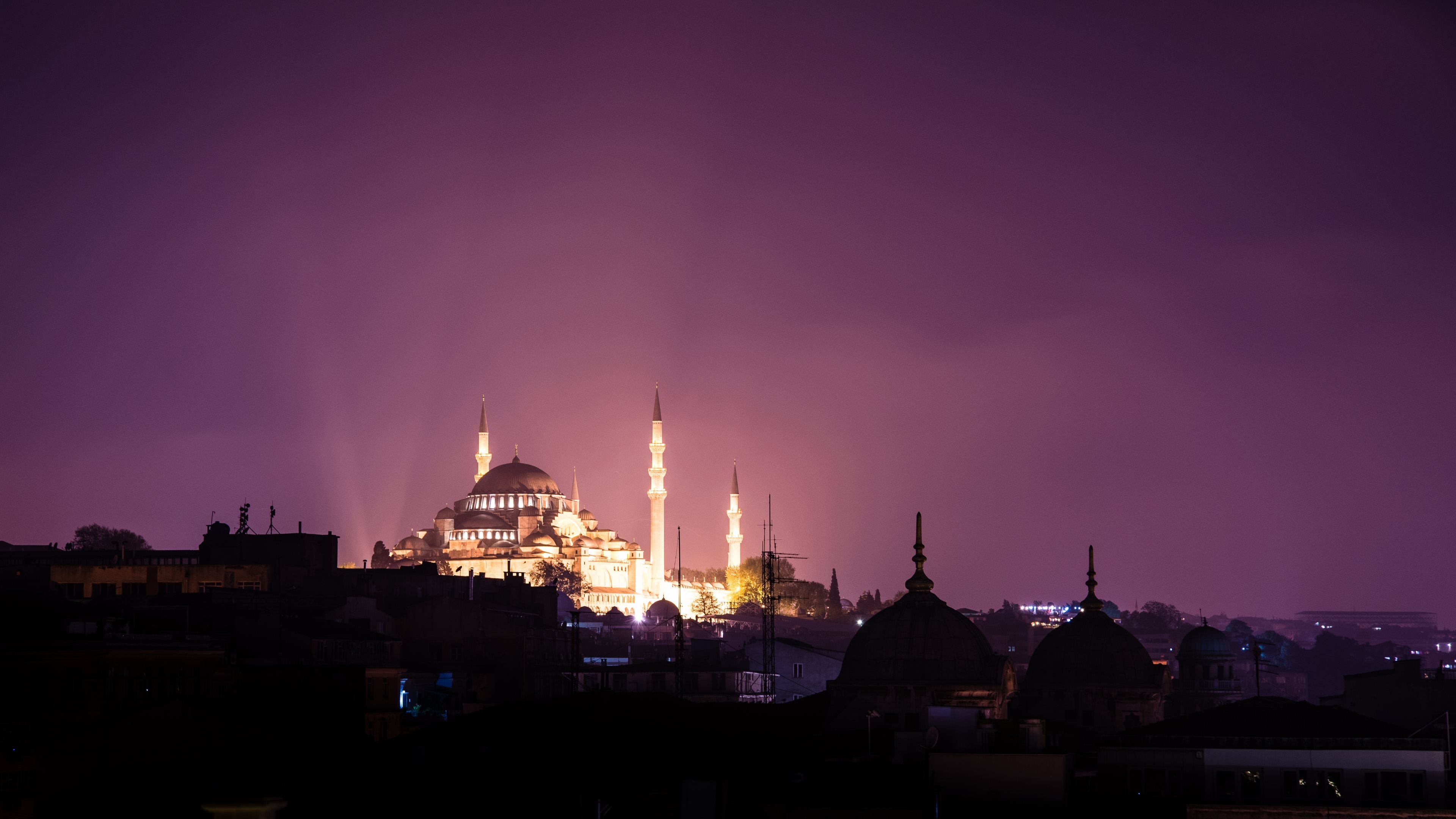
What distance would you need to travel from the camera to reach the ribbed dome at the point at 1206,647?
63.7m

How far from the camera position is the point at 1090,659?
55.9 m

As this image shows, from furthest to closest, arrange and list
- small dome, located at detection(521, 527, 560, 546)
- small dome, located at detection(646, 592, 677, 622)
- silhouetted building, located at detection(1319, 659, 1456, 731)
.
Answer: small dome, located at detection(521, 527, 560, 546) < small dome, located at detection(646, 592, 677, 622) < silhouetted building, located at detection(1319, 659, 1456, 731)

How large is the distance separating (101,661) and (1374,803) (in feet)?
95.8

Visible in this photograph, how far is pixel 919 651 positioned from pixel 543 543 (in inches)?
4459

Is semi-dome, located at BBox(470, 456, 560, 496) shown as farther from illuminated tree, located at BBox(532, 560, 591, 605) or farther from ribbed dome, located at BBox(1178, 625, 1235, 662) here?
ribbed dome, located at BBox(1178, 625, 1235, 662)

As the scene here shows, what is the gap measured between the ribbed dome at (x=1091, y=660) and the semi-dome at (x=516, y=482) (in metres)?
120

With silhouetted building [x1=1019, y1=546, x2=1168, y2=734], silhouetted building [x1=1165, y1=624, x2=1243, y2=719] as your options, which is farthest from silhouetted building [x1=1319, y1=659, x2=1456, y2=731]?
silhouetted building [x1=1019, y1=546, x2=1168, y2=734]

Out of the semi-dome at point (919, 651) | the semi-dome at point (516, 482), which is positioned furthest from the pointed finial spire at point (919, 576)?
the semi-dome at point (516, 482)

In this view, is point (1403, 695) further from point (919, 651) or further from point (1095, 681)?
point (919, 651)

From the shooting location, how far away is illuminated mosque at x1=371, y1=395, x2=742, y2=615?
162 meters

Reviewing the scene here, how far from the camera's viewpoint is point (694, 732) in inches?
1762

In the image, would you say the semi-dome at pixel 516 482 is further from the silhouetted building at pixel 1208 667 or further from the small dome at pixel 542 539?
the silhouetted building at pixel 1208 667

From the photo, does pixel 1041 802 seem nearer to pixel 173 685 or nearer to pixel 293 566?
pixel 173 685

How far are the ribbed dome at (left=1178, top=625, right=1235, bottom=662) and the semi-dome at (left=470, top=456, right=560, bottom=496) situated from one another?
113607 millimetres
